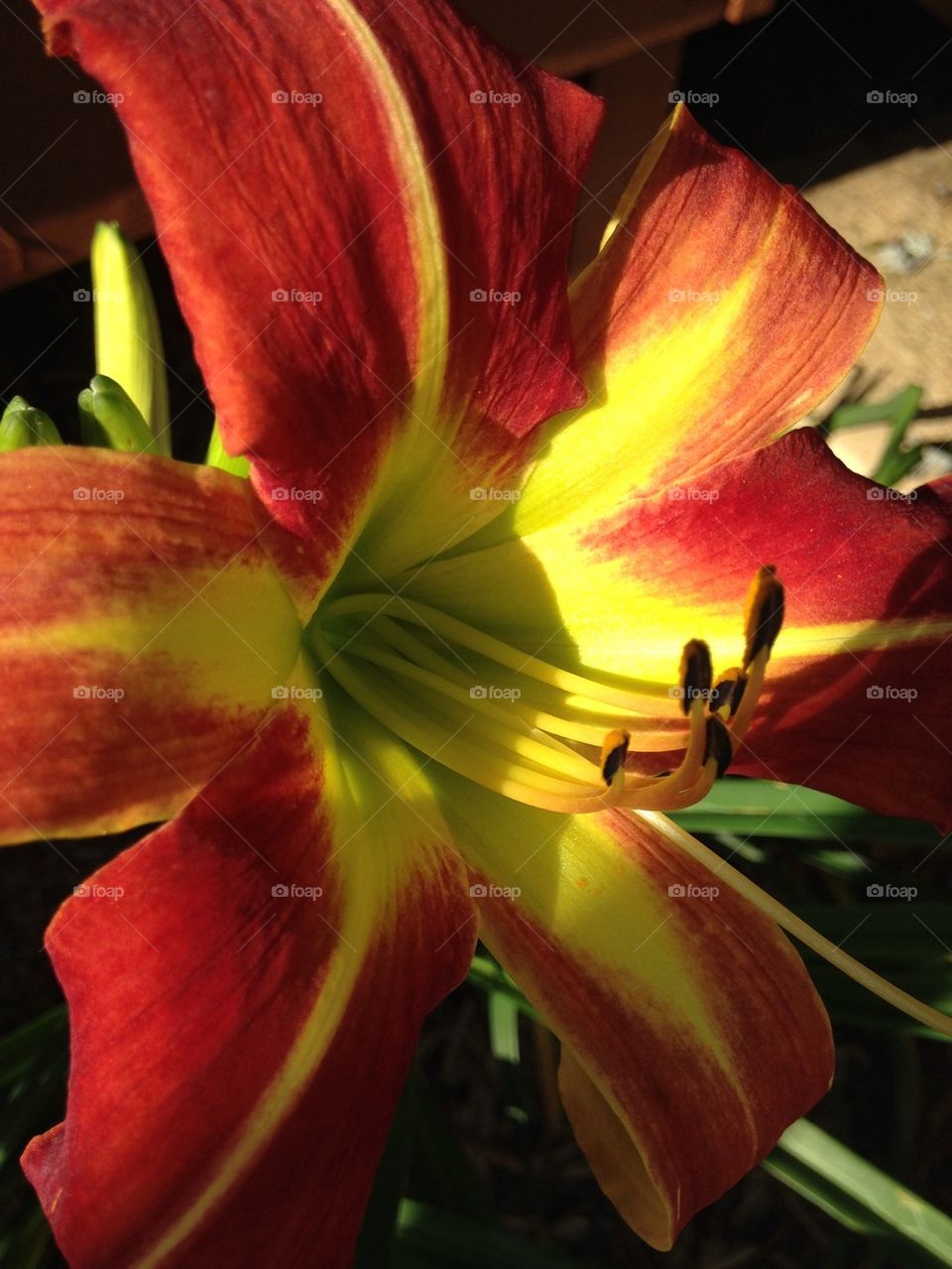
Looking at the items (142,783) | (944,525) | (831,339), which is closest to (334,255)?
(142,783)

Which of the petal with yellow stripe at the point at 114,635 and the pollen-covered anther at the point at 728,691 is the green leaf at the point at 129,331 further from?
the pollen-covered anther at the point at 728,691

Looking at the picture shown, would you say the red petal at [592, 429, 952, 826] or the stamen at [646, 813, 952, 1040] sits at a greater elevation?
the red petal at [592, 429, 952, 826]

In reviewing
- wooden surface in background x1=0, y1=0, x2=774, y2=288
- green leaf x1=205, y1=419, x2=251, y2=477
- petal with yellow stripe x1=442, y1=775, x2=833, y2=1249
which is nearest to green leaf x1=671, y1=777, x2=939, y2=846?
petal with yellow stripe x1=442, y1=775, x2=833, y2=1249

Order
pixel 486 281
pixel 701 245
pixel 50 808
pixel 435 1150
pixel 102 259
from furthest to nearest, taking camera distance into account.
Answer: pixel 435 1150
pixel 102 259
pixel 701 245
pixel 486 281
pixel 50 808

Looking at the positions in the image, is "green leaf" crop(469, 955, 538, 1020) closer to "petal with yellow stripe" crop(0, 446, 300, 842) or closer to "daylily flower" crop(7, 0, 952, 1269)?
"daylily flower" crop(7, 0, 952, 1269)

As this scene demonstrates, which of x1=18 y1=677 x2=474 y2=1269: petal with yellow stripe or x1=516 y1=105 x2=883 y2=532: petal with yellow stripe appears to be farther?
x1=516 y1=105 x2=883 y2=532: petal with yellow stripe

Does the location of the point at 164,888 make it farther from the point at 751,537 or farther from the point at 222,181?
the point at 751,537
